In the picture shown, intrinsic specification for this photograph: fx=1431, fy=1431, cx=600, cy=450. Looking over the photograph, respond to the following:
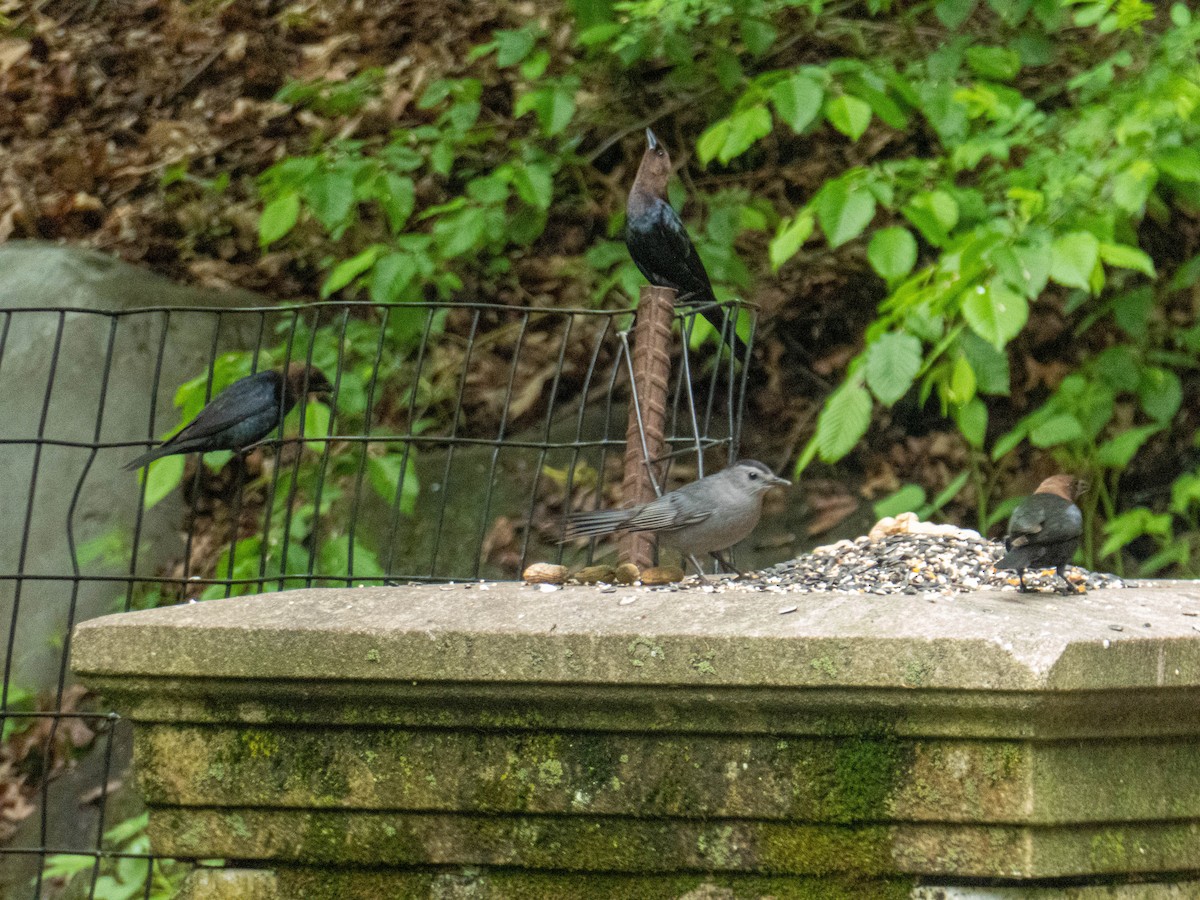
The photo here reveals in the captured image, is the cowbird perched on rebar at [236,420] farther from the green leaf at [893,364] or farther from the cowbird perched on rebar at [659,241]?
the green leaf at [893,364]

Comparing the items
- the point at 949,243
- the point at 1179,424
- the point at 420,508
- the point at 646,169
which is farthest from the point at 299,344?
the point at 1179,424

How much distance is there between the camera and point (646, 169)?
3.73 metres

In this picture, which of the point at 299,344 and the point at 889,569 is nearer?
the point at 889,569

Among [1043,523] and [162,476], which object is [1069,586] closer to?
[1043,523]

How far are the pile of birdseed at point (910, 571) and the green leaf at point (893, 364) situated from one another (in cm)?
83

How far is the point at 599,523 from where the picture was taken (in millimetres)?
2652

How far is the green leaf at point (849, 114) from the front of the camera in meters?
3.71

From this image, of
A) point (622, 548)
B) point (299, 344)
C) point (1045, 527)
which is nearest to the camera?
point (1045, 527)

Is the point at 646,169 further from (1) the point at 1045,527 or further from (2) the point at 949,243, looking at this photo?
(1) the point at 1045,527

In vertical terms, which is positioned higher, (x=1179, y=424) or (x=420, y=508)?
(x=1179, y=424)

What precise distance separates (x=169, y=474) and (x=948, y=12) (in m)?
2.61

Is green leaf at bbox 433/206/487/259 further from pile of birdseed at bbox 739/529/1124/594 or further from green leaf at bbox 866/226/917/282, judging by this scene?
pile of birdseed at bbox 739/529/1124/594

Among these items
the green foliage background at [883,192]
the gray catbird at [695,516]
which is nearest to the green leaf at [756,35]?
the green foliage background at [883,192]

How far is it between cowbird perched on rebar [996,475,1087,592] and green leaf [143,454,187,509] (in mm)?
2341
